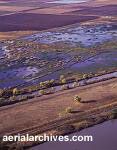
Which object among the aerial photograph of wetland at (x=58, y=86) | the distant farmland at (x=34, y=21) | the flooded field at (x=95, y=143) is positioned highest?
the distant farmland at (x=34, y=21)

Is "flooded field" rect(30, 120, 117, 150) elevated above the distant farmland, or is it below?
below

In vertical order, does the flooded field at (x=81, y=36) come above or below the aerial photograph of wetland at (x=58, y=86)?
above

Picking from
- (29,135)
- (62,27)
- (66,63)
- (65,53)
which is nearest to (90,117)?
(29,135)

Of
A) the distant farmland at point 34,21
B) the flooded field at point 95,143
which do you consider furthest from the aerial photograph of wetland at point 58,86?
the distant farmland at point 34,21

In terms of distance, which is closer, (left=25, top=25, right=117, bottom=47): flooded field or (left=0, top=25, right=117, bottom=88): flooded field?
(left=0, top=25, right=117, bottom=88): flooded field

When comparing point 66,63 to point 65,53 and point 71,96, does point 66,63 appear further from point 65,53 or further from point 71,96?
point 71,96

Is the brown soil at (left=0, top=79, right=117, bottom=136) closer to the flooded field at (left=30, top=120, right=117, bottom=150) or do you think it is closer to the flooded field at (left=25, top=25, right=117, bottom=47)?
the flooded field at (left=30, top=120, right=117, bottom=150)

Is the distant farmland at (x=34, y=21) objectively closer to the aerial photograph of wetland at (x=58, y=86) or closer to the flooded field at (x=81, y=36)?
the aerial photograph of wetland at (x=58, y=86)

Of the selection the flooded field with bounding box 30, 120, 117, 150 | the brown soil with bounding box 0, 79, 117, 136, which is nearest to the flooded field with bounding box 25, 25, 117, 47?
the brown soil with bounding box 0, 79, 117, 136
